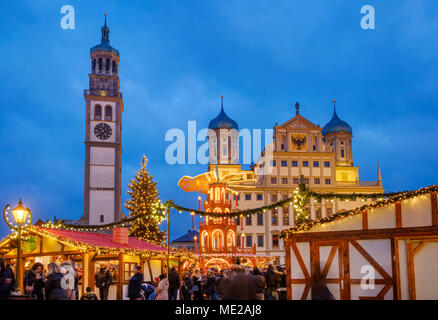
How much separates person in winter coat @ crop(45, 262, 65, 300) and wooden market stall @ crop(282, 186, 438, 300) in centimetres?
778

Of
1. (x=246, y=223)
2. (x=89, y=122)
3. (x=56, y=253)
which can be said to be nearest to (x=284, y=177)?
(x=246, y=223)

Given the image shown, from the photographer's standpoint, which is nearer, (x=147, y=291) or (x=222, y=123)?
(x=147, y=291)

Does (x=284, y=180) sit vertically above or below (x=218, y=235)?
above

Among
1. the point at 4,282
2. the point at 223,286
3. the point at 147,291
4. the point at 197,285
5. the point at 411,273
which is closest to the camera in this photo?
the point at 223,286

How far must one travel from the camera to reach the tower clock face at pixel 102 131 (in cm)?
6394

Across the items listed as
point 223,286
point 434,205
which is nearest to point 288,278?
point 434,205

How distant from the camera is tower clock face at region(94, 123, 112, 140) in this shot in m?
63.9

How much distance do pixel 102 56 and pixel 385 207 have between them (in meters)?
60.2

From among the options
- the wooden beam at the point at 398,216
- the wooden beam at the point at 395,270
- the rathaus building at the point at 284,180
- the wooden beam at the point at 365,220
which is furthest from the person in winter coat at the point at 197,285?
the rathaus building at the point at 284,180

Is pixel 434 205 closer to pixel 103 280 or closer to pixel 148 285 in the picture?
pixel 148 285

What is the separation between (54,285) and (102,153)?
55045mm

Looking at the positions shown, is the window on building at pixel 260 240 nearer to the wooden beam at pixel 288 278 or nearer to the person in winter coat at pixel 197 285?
the person in winter coat at pixel 197 285

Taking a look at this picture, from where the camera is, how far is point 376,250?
1595 centimetres

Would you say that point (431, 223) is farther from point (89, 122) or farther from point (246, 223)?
point (89, 122)
